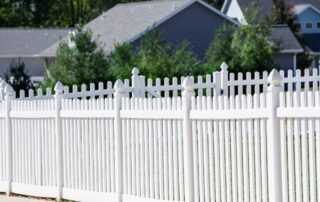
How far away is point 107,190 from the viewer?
13727mm

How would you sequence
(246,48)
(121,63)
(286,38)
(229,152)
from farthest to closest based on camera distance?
(286,38)
(246,48)
(121,63)
(229,152)

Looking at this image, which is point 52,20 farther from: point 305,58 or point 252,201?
point 252,201

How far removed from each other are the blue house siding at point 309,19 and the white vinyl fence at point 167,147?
2343 inches

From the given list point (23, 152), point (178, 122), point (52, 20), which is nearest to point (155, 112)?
point (178, 122)

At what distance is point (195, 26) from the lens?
55.9m

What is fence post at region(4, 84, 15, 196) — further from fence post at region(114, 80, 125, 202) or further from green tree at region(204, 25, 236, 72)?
green tree at region(204, 25, 236, 72)

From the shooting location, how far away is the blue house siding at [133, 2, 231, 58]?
181ft

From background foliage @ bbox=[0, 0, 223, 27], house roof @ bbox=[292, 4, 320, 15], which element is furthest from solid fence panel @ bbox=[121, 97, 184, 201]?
background foliage @ bbox=[0, 0, 223, 27]

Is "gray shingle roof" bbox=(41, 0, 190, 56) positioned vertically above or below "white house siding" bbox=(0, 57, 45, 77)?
above

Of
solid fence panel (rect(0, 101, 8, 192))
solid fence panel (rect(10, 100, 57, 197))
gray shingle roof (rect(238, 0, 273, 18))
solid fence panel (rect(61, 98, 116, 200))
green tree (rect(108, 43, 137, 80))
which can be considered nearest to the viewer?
solid fence panel (rect(61, 98, 116, 200))

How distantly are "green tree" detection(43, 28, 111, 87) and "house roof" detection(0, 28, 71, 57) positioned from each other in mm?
29956

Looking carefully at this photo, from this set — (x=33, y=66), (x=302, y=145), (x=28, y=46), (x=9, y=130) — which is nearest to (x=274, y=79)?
(x=302, y=145)

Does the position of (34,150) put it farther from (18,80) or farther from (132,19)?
(132,19)

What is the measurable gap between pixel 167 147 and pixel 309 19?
63884 millimetres
